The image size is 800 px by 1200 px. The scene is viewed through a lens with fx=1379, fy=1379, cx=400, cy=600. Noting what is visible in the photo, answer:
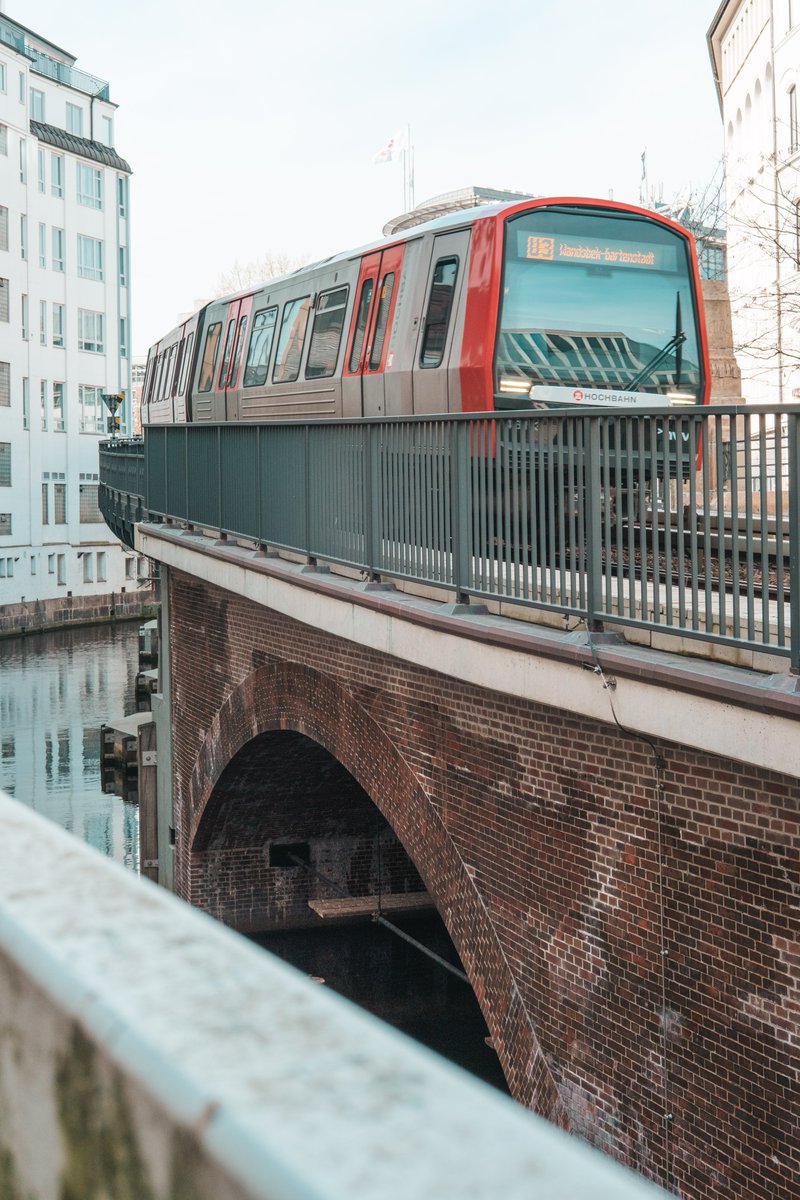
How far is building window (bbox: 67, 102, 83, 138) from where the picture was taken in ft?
194

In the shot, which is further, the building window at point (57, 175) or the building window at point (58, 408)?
the building window at point (57, 175)

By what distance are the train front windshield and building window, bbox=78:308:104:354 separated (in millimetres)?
48110

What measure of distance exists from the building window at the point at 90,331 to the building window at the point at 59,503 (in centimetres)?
613

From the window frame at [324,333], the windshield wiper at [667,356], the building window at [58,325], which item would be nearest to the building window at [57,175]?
the building window at [58,325]

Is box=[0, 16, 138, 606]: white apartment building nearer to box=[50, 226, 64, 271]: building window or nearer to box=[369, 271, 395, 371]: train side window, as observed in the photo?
box=[50, 226, 64, 271]: building window

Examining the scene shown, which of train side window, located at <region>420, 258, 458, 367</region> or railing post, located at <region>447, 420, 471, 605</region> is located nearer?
railing post, located at <region>447, 420, 471, 605</region>

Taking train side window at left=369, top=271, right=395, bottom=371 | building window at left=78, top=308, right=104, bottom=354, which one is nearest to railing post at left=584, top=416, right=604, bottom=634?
train side window at left=369, top=271, right=395, bottom=371

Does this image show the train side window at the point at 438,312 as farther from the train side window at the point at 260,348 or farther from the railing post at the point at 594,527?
the railing post at the point at 594,527

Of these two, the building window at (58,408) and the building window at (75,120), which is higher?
the building window at (75,120)

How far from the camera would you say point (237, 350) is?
19031mm

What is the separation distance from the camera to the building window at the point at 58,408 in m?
55.5

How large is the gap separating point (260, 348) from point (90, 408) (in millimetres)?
41853

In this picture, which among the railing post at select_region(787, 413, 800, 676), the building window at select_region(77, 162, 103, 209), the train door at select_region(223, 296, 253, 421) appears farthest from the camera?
the building window at select_region(77, 162, 103, 209)

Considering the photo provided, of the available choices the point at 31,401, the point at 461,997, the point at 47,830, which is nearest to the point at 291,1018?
the point at 47,830
